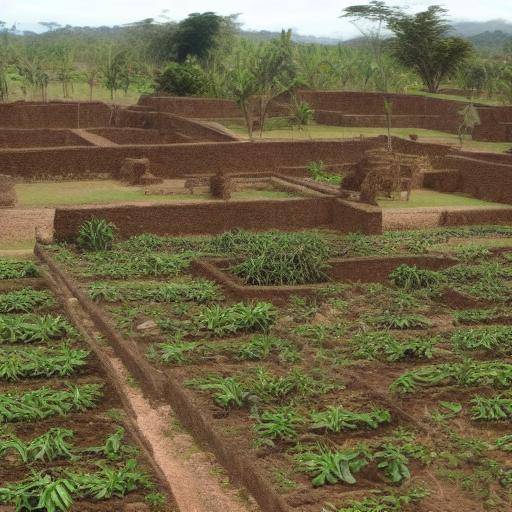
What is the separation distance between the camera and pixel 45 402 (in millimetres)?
6789

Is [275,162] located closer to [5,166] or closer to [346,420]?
[5,166]

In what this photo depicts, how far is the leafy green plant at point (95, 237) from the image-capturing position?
41.6ft

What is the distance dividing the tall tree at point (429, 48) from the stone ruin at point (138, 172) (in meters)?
20.1

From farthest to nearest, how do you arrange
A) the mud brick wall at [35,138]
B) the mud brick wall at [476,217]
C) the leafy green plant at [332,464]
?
the mud brick wall at [35,138]
the mud brick wall at [476,217]
the leafy green plant at [332,464]

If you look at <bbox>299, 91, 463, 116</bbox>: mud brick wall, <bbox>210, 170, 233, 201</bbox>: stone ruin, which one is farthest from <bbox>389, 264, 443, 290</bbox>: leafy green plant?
<bbox>299, 91, 463, 116</bbox>: mud brick wall

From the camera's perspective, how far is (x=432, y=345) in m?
8.50

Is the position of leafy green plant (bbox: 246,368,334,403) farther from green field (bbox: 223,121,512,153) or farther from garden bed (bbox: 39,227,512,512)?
green field (bbox: 223,121,512,153)

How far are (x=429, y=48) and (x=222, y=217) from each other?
23.8 meters

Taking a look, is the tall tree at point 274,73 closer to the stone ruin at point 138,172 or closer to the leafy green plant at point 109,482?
the stone ruin at point 138,172

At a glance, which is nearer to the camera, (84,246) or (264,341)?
(264,341)

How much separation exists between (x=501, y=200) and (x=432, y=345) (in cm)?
978

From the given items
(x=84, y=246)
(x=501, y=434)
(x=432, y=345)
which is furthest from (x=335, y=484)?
(x=84, y=246)

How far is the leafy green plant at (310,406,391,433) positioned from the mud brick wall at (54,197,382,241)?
23.3ft

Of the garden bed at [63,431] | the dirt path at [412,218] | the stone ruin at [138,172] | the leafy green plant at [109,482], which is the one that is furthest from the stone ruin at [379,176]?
the leafy green plant at [109,482]
